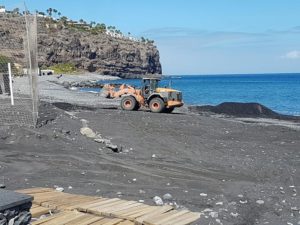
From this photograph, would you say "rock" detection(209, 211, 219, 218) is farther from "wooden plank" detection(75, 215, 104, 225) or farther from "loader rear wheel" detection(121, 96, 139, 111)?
"loader rear wheel" detection(121, 96, 139, 111)

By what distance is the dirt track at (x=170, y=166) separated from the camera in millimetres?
9172

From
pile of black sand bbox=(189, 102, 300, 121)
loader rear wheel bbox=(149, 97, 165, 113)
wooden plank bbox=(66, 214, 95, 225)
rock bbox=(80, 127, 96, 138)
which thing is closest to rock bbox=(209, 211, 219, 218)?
wooden plank bbox=(66, 214, 95, 225)

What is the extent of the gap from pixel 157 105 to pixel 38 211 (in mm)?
19194

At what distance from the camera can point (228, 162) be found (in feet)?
43.7

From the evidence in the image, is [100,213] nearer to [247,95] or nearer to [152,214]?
[152,214]

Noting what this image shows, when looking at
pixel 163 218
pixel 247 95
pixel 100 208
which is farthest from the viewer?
pixel 247 95

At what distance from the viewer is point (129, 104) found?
26516 mm

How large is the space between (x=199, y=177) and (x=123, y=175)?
1664 mm

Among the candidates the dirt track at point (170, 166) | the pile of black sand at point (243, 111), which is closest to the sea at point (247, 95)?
the pile of black sand at point (243, 111)

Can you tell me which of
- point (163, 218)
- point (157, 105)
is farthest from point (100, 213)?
point (157, 105)

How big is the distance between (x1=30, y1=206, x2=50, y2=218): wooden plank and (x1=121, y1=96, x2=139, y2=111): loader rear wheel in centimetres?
1965

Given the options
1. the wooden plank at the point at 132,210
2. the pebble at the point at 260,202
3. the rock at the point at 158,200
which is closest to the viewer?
the wooden plank at the point at 132,210

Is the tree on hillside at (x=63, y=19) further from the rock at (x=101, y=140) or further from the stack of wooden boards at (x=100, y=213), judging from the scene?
the stack of wooden boards at (x=100, y=213)

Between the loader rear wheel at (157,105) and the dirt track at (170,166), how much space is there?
649cm
